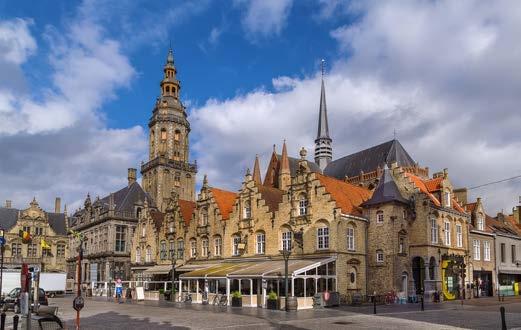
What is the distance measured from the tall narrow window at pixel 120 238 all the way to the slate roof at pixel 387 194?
4357 centimetres

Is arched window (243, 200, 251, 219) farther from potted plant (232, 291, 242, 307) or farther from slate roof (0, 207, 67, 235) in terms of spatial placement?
slate roof (0, 207, 67, 235)

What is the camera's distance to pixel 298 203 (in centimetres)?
4241

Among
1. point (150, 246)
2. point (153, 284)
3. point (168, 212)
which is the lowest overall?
point (153, 284)

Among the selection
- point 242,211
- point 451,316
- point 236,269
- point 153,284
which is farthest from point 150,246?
point 451,316

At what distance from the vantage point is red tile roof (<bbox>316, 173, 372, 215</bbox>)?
135 ft

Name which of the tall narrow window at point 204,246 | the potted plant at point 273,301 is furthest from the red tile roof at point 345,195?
the tall narrow window at point 204,246

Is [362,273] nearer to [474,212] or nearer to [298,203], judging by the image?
[298,203]

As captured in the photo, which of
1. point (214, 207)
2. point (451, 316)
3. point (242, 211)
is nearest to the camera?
point (451, 316)

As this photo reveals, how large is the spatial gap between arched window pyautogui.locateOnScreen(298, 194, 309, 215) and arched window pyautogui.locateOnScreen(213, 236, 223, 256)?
10.6m

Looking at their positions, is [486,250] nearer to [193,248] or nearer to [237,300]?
[237,300]

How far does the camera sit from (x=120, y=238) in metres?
74.8

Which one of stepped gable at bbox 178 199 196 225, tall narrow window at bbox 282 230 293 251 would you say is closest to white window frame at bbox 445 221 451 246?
tall narrow window at bbox 282 230 293 251

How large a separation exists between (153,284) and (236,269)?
19.3 m

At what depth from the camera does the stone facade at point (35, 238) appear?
85.3 m
